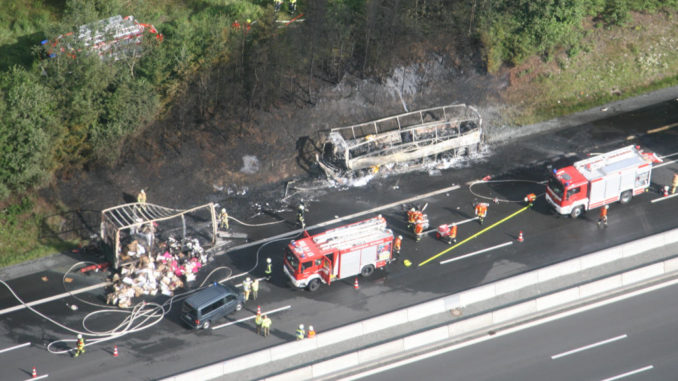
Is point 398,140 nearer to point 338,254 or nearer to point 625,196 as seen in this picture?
point 338,254

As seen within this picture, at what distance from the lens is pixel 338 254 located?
143ft

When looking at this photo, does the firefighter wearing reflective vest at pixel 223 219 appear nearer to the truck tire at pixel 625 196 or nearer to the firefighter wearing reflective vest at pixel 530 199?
the firefighter wearing reflective vest at pixel 530 199

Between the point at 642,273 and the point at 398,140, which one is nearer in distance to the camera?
the point at 642,273

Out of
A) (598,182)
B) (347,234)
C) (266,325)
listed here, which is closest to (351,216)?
(347,234)

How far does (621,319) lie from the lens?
1661 inches

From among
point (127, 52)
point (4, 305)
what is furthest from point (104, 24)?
point (4, 305)

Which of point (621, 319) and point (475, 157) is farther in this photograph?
point (475, 157)

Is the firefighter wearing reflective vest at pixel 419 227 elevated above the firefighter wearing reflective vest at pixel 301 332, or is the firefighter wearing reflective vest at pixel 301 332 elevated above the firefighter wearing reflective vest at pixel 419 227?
the firefighter wearing reflective vest at pixel 419 227

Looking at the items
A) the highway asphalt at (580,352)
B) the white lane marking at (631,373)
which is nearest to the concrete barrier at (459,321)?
the highway asphalt at (580,352)

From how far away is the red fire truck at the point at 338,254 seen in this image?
43.4 meters

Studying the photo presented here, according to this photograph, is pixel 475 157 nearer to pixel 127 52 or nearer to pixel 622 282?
pixel 622 282

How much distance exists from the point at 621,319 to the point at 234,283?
19480 millimetres

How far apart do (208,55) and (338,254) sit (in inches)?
710

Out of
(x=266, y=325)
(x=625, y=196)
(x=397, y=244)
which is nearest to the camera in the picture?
(x=266, y=325)
